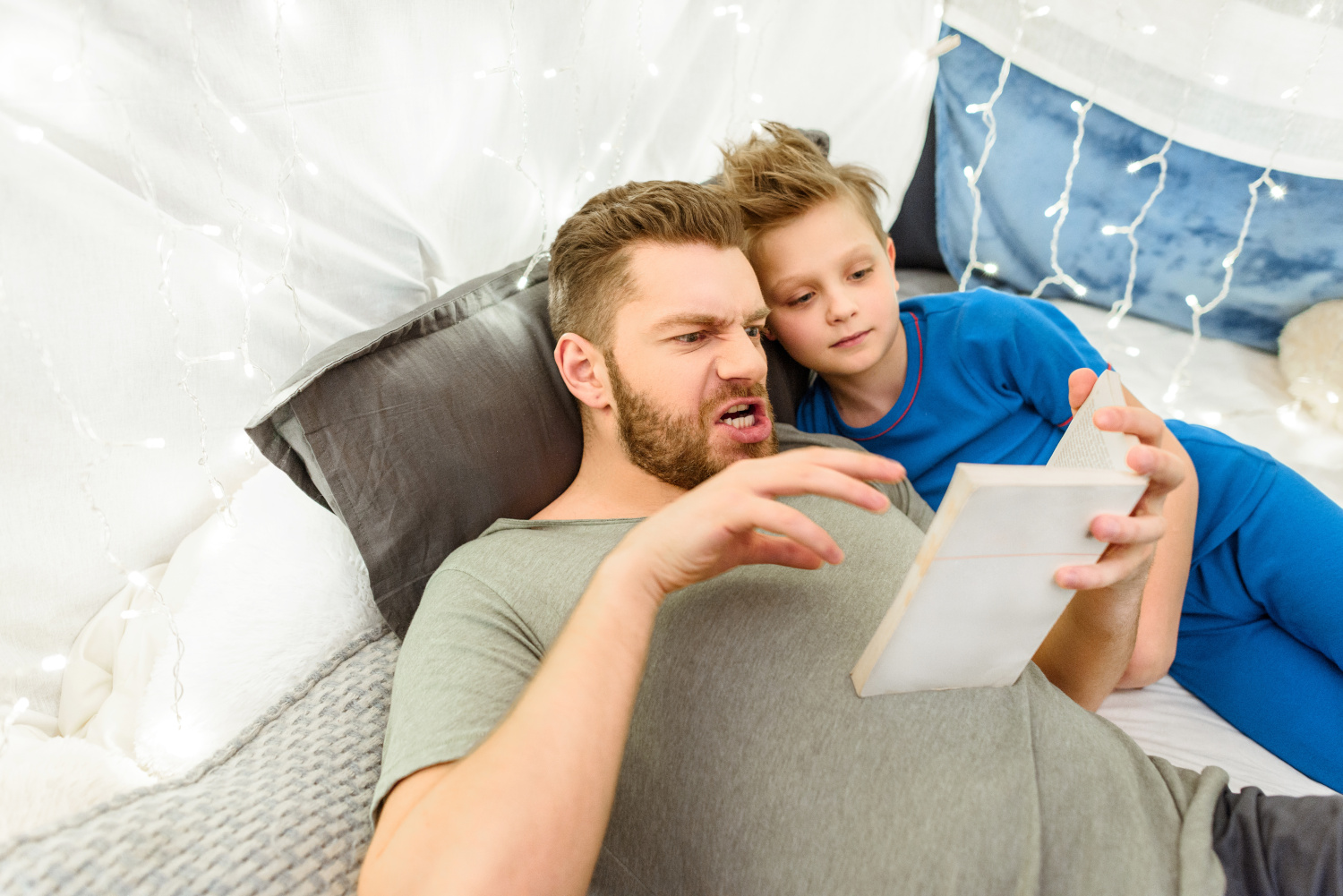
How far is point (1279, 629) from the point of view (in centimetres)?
105

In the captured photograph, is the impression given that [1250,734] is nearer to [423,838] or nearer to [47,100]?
[423,838]

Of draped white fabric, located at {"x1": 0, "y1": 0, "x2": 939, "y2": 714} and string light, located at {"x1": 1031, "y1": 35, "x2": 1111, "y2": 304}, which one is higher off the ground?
draped white fabric, located at {"x1": 0, "y1": 0, "x2": 939, "y2": 714}

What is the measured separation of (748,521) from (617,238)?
1.77ft

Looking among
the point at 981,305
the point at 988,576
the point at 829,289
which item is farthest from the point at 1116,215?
the point at 988,576

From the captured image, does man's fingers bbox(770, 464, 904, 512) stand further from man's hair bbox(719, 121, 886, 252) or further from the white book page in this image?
man's hair bbox(719, 121, 886, 252)

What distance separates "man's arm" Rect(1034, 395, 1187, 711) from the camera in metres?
0.58

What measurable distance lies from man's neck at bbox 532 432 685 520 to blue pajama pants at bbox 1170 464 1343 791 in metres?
0.80

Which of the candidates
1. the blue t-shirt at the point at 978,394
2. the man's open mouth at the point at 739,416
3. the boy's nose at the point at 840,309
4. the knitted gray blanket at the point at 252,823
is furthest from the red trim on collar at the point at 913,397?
the knitted gray blanket at the point at 252,823

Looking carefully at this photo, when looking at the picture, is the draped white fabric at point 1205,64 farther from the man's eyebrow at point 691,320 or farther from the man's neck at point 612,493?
the man's neck at point 612,493

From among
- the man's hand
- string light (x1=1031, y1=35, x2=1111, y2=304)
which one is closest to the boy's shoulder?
string light (x1=1031, y1=35, x2=1111, y2=304)

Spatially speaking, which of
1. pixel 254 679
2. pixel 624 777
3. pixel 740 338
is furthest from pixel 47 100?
pixel 624 777

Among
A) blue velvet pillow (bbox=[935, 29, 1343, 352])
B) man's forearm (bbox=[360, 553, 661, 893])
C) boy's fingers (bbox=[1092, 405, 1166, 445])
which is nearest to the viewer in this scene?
man's forearm (bbox=[360, 553, 661, 893])

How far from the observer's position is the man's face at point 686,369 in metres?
0.93

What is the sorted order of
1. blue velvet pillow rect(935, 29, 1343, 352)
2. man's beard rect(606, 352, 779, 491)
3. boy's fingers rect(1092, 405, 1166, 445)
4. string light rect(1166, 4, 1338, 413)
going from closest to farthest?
boy's fingers rect(1092, 405, 1166, 445) → man's beard rect(606, 352, 779, 491) → string light rect(1166, 4, 1338, 413) → blue velvet pillow rect(935, 29, 1343, 352)
